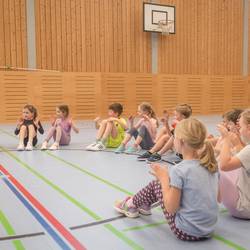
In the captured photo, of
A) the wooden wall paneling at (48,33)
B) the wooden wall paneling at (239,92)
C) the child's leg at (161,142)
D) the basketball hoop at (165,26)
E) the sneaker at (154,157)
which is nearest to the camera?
the sneaker at (154,157)

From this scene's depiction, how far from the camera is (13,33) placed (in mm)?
10758

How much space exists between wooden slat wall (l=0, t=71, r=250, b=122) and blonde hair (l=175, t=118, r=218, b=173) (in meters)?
9.18

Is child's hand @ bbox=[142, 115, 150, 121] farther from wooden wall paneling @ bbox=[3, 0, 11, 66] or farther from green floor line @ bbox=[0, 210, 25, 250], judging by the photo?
wooden wall paneling @ bbox=[3, 0, 11, 66]

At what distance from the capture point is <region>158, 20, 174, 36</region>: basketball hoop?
12.9m

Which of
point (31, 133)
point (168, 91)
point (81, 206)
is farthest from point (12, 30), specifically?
point (81, 206)

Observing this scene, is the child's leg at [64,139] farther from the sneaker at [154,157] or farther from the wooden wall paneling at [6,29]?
the wooden wall paneling at [6,29]

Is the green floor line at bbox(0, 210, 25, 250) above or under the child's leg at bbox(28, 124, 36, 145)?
under

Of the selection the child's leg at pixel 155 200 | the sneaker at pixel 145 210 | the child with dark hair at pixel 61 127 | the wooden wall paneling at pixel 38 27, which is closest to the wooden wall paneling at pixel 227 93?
the wooden wall paneling at pixel 38 27

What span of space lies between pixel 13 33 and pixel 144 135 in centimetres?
681

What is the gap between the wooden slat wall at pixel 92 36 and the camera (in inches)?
443

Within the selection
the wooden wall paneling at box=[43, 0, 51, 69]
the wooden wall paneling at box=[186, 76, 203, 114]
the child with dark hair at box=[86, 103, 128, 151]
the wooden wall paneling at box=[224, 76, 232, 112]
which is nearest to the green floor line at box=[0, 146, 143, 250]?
the child with dark hair at box=[86, 103, 128, 151]

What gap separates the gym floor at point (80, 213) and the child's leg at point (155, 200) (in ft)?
0.18

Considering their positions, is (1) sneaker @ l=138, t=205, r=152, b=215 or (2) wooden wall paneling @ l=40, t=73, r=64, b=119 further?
(2) wooden wall paneling @ l=40, t=73, r=64, b=119

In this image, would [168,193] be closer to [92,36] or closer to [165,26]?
[92,36]
